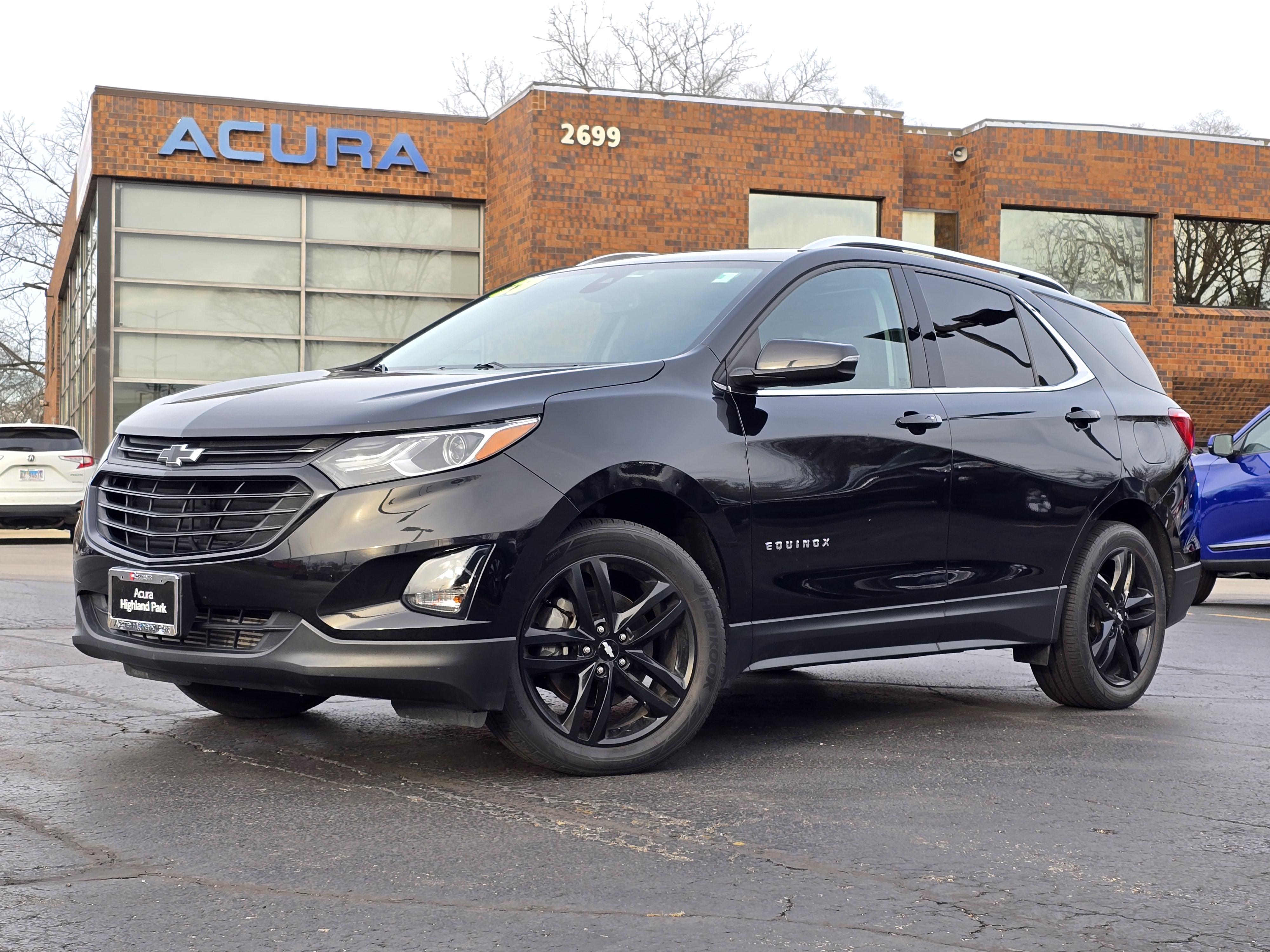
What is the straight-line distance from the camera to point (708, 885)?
11.9 ft

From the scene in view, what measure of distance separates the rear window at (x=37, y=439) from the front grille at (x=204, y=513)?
1563 cm

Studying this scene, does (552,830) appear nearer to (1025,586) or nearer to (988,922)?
(988,922)

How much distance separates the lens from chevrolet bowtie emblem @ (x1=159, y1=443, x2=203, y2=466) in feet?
15.3

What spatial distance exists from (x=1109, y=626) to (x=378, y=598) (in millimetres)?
3580

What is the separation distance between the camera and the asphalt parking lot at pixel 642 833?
3326 millimetres

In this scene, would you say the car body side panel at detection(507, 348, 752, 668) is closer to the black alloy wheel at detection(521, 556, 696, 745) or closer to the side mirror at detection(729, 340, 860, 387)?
the side mirror at detection(729, 340, 860, 387)

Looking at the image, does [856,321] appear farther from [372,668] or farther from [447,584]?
[372,668]

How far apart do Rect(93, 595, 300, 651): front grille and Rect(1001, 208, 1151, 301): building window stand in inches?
936

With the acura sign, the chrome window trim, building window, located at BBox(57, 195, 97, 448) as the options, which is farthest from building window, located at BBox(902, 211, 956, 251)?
the chrome window trim

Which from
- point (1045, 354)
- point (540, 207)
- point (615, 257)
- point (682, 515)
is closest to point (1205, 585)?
point (1045, 354)

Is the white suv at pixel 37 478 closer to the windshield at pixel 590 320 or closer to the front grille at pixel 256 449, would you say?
the windshield at pixel 590 320

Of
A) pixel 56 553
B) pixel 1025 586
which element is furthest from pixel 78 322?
pixel 1025 586

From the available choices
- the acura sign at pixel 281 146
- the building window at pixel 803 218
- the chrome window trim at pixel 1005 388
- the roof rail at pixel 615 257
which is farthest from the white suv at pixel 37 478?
the chrome window trim at pixel 1005 388

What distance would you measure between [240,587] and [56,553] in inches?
557
